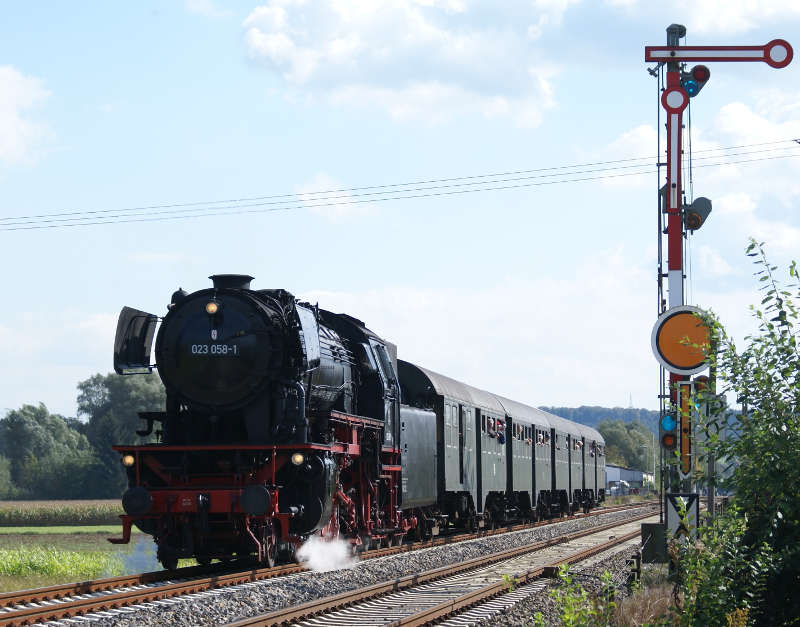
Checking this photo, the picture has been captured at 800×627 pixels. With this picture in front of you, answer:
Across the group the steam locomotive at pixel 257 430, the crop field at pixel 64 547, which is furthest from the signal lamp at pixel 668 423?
the crop field at pixel 64 547

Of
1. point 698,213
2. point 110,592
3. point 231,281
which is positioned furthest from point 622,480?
point 698,213

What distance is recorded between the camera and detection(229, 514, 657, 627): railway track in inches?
441

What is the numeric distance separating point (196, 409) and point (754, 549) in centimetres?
988

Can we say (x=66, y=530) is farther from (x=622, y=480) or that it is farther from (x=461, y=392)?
(x=622, y=480)

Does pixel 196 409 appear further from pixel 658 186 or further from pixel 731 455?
pixel 731 455

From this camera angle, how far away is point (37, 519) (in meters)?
58.3

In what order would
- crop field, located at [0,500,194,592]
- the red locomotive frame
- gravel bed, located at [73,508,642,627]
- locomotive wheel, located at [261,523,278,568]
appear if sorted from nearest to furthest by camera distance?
gravel bed, located at [73,508,642,627] < the red locomotive frame < locomotive wheel, located at [261,523,278,568] < crop field, located at [0,500,194,592]

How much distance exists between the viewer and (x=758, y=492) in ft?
25.8

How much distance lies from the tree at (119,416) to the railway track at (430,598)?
6589cm

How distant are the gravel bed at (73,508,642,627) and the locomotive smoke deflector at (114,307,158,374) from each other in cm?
414

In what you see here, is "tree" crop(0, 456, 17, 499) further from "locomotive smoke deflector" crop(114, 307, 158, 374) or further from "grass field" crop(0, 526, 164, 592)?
"locomotive smoke deflector" crop(114, 307, 158, 374)

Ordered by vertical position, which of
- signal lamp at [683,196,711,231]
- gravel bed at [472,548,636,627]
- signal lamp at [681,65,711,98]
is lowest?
gravel bed at [472,548,636,627]

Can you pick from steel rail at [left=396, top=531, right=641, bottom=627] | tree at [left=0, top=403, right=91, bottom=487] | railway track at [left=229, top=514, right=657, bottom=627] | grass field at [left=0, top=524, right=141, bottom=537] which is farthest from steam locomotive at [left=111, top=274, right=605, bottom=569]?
tree at [left=0, top=403, right=91, bottom=487]

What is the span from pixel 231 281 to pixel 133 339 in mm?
1717
